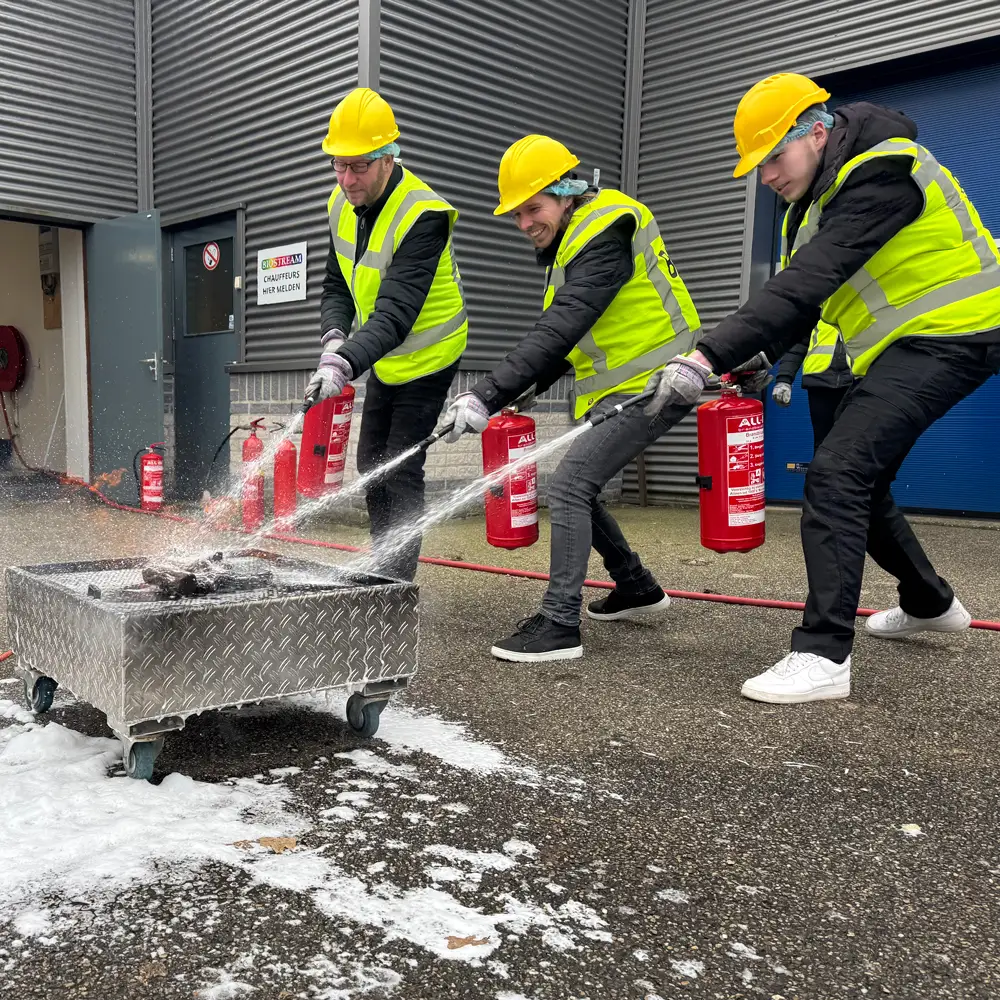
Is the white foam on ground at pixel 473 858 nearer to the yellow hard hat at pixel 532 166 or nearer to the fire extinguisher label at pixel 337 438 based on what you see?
the yellow hard hat at pixel 532 166

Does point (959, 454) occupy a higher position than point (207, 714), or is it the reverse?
point (959, 454)

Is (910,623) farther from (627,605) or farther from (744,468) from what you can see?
(627,605)

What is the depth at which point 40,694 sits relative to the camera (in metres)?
2.95

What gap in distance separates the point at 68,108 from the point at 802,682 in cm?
924

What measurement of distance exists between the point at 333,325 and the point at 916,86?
6.11m

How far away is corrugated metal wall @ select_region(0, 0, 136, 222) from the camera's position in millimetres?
9078

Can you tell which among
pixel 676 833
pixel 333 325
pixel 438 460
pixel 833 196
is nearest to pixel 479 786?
pixel 676 833

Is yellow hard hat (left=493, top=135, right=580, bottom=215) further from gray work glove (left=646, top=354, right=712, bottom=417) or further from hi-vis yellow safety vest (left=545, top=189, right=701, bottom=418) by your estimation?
Result: gray work glove (left=646, top=354, right=712, bottom=417)

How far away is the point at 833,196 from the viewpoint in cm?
305

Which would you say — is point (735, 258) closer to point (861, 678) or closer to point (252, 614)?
point (861, 678)

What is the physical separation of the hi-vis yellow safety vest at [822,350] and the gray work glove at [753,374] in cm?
113

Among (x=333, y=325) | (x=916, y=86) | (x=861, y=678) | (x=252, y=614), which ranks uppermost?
(x=916, y=86)

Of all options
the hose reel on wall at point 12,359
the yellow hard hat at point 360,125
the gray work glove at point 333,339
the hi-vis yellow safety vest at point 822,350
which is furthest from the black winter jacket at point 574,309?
the hose reel on wall at point 12,359

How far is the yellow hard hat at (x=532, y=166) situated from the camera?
3.64 meters
